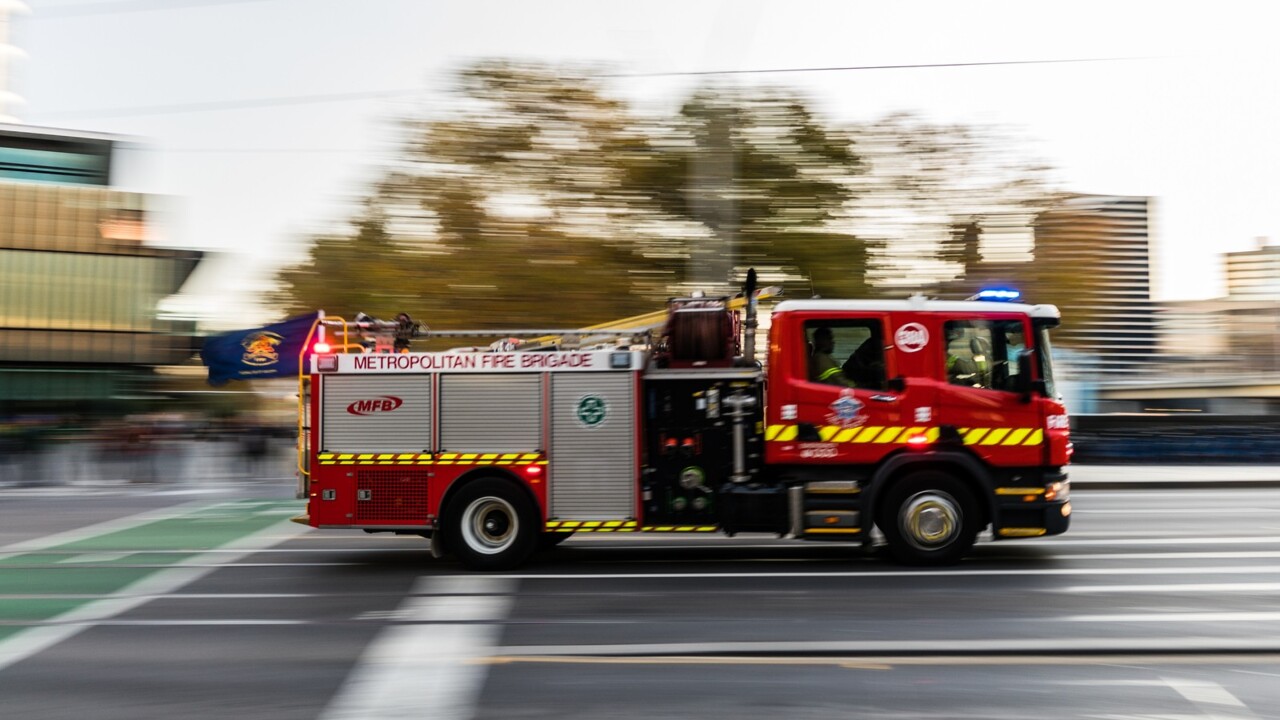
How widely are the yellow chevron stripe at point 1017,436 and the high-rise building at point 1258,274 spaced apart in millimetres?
97032

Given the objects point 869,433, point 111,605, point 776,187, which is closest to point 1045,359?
point 869,433

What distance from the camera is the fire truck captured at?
32.9 ft

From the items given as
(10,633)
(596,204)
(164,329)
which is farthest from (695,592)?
(164,329)

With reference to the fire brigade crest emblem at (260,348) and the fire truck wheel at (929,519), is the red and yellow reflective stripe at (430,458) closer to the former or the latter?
the fire brigade crest emblem at (260,348)

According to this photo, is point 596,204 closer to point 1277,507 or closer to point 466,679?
point 1277,507

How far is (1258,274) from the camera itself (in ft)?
323

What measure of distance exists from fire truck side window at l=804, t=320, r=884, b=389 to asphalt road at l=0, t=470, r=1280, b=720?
69.0 inches

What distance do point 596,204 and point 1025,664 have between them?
20073 mm

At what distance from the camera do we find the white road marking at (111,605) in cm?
750

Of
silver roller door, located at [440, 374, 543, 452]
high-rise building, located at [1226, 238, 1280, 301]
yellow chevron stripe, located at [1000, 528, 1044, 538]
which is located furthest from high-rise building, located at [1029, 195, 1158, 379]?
high-rise building, located at [1226, 238, 1280, 301]

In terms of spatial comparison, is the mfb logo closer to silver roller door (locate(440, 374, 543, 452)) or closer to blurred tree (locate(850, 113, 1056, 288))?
silver roller door (locate(440, 374, 543, 452))

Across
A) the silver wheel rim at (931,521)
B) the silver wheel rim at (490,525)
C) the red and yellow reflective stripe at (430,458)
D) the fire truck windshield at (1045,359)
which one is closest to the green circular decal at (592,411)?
A: the red and yellow reflective stripe at (430,458)

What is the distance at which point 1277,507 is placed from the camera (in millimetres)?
16328

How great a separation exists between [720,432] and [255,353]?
5.78 metres
